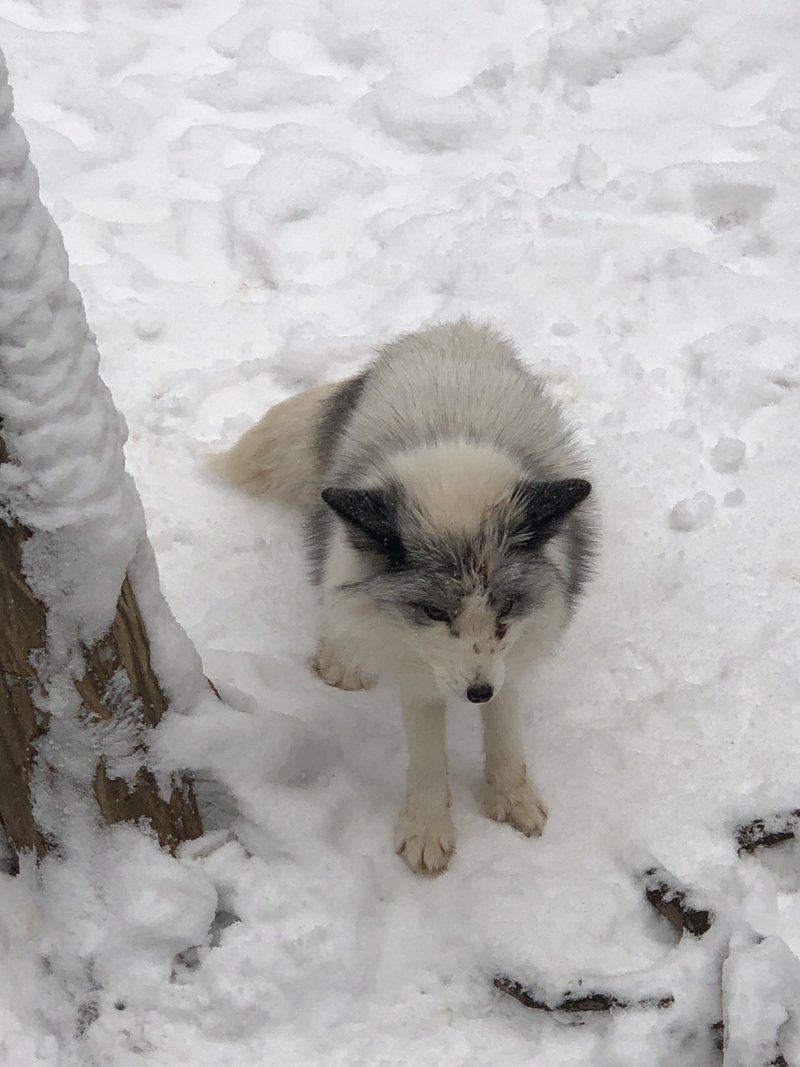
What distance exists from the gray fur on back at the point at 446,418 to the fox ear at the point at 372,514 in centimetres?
25

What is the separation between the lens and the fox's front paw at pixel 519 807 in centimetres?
302

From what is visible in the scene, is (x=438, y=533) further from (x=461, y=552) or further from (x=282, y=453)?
(x=282, y=453)

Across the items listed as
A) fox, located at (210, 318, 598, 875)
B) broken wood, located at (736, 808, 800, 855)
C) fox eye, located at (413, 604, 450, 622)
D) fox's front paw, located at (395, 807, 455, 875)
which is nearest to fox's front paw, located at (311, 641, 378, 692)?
fox, located at (210, 318, 598, 875)

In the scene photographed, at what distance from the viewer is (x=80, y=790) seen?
100.0 inches

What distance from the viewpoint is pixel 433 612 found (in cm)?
254

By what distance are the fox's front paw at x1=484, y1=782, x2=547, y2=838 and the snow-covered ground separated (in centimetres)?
4

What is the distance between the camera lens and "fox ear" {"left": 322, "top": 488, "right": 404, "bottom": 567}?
2.41 metres

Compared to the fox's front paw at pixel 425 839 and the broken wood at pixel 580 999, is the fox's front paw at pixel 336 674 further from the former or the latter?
the broken wood at pixel 580 999

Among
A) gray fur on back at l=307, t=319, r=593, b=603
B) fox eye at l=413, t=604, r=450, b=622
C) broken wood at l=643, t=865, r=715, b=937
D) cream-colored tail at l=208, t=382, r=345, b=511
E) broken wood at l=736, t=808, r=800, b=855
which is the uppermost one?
gray fur on back at l=307, t=319, r=593, b=603

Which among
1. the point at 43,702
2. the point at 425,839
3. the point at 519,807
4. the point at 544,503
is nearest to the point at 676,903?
the point at 519,807

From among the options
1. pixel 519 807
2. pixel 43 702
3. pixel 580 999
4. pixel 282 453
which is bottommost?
pixel 580 999

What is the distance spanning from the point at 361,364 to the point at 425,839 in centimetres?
221

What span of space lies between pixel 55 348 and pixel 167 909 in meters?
1.47

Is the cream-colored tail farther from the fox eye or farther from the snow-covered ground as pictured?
the fox eye
